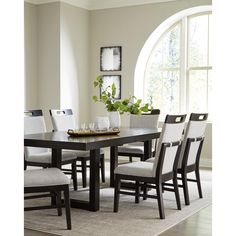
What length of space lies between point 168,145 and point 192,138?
65cm

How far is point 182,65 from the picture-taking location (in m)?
7.28

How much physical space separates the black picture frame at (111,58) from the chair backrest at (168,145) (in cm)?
392

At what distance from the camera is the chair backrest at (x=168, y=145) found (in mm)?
3564

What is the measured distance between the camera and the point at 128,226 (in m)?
3.41

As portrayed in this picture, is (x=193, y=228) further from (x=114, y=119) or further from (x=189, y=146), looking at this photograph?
(x=114, y=119)

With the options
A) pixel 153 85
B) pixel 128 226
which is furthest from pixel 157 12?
pixel 128 226

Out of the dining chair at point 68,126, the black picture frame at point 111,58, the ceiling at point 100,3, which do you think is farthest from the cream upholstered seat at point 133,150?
the ceiling at point 100,3

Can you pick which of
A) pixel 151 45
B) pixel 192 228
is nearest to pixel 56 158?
pixel 192 228

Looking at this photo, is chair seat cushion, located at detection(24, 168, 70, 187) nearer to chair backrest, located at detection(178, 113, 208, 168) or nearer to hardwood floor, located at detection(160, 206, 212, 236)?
hardwood floor, located at detection(160, 206, 212, 236)

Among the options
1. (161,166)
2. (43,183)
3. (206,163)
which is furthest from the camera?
(206,163)

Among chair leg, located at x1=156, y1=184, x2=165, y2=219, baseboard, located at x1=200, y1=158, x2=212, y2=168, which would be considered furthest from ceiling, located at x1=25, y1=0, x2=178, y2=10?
chair leg, located at x1=156, y1=184, x2=165, y2=219

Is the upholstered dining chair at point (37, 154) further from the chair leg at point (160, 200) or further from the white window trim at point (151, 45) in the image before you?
the white window trim at point (151, 45)

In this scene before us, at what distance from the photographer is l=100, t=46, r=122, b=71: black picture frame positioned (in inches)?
298

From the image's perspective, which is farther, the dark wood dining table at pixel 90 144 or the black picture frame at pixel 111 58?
the black picture frame at pixel 111 58
